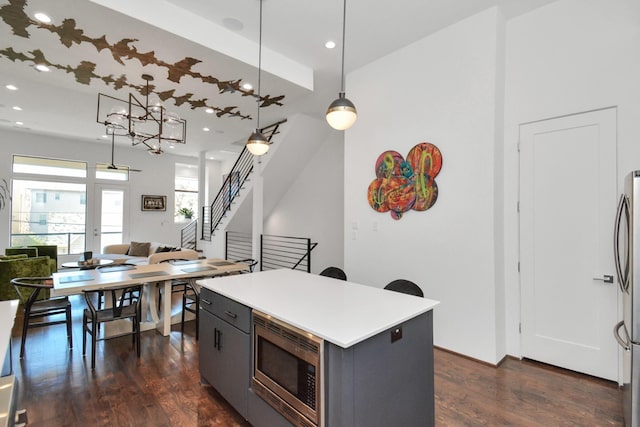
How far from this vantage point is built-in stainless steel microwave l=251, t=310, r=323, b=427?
149cm

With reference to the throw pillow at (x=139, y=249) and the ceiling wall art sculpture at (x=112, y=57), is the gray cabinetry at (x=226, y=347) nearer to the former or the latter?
the ceiling wall art sculpture at (x=112, y=57)

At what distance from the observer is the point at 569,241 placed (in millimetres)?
2812

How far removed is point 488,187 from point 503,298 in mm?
1149

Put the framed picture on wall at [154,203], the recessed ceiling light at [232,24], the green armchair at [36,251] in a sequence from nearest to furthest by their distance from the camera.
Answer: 1. the recessed ceiling light at [232,24]
2. the green armchair at [36,251]
3. the framed picture on wall at [154,203]

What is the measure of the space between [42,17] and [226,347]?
132 inches

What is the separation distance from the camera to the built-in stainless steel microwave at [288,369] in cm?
149

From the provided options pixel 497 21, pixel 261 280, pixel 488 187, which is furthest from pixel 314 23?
pixel 261 280

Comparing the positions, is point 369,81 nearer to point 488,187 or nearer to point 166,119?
point 488,187

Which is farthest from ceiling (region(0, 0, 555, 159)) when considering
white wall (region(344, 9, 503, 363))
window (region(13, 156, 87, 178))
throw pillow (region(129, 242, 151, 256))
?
throw pillow (region(129, 242, 151, 256))

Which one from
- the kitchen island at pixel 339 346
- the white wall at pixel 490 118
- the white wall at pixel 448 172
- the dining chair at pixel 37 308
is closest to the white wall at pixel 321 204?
the white wall at pixel 448 172

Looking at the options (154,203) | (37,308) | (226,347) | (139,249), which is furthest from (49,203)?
(226,347)

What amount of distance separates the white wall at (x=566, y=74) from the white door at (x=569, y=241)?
8 cm

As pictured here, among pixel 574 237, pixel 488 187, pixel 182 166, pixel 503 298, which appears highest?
pixel 182 166

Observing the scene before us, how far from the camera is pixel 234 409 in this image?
2.24 m
